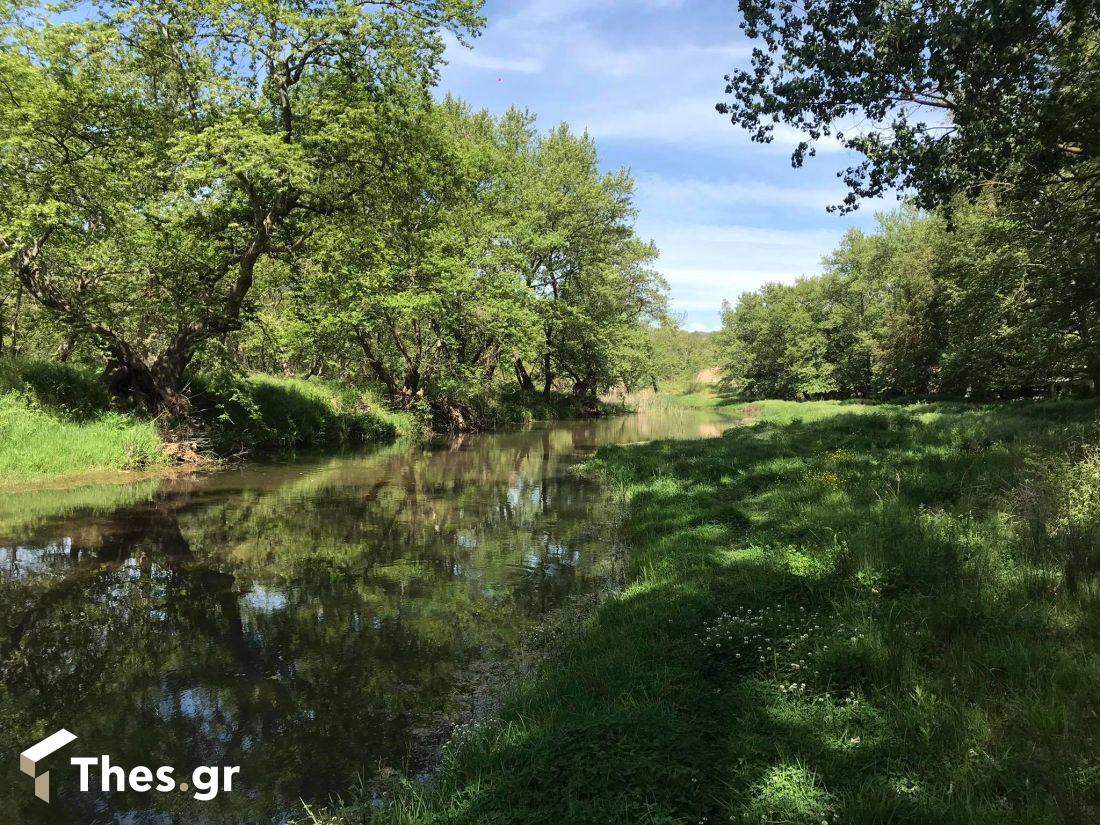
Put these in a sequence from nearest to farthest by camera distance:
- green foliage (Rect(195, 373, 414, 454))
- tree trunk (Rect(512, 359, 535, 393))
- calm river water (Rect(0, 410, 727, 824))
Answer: calm river water (Rect(0, 410, 727, 824))
green foliage (Rect(195, 373, 414, 454))
tree trunk (Rect(512, 359, 535, 393))

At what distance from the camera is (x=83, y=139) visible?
15992 millimetres

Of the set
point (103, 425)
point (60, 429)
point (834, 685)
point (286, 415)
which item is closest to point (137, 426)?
point (103, 425)

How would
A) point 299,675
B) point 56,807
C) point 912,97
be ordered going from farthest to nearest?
point 912,97 < point 299,675 < point 56,807

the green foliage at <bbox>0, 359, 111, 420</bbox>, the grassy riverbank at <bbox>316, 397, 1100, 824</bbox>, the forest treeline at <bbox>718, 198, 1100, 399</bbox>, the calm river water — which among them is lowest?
the calm river water

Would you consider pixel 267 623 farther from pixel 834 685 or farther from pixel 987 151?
pixel 987 151

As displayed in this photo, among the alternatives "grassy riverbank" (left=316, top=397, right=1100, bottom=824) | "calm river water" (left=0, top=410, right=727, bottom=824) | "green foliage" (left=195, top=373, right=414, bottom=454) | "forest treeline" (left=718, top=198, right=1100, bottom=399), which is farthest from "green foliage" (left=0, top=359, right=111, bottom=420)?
"forest treeline" (left=718, top=198, right=1100, bottom=399)

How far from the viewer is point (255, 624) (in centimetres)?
720

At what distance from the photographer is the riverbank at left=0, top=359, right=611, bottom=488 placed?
48.2ft

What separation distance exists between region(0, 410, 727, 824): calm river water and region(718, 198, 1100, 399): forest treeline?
13.0 meters

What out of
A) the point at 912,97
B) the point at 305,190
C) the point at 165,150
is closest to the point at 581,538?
the point at 912,97

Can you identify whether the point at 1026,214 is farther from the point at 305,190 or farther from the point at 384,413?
the point at 384,413

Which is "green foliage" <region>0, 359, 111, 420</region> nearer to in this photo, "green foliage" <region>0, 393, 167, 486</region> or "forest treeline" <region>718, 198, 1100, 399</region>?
"green foliage" <region>0, 393, 167, 486</region>

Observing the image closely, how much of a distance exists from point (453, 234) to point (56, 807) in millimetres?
24332

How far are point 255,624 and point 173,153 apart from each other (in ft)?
43.3
